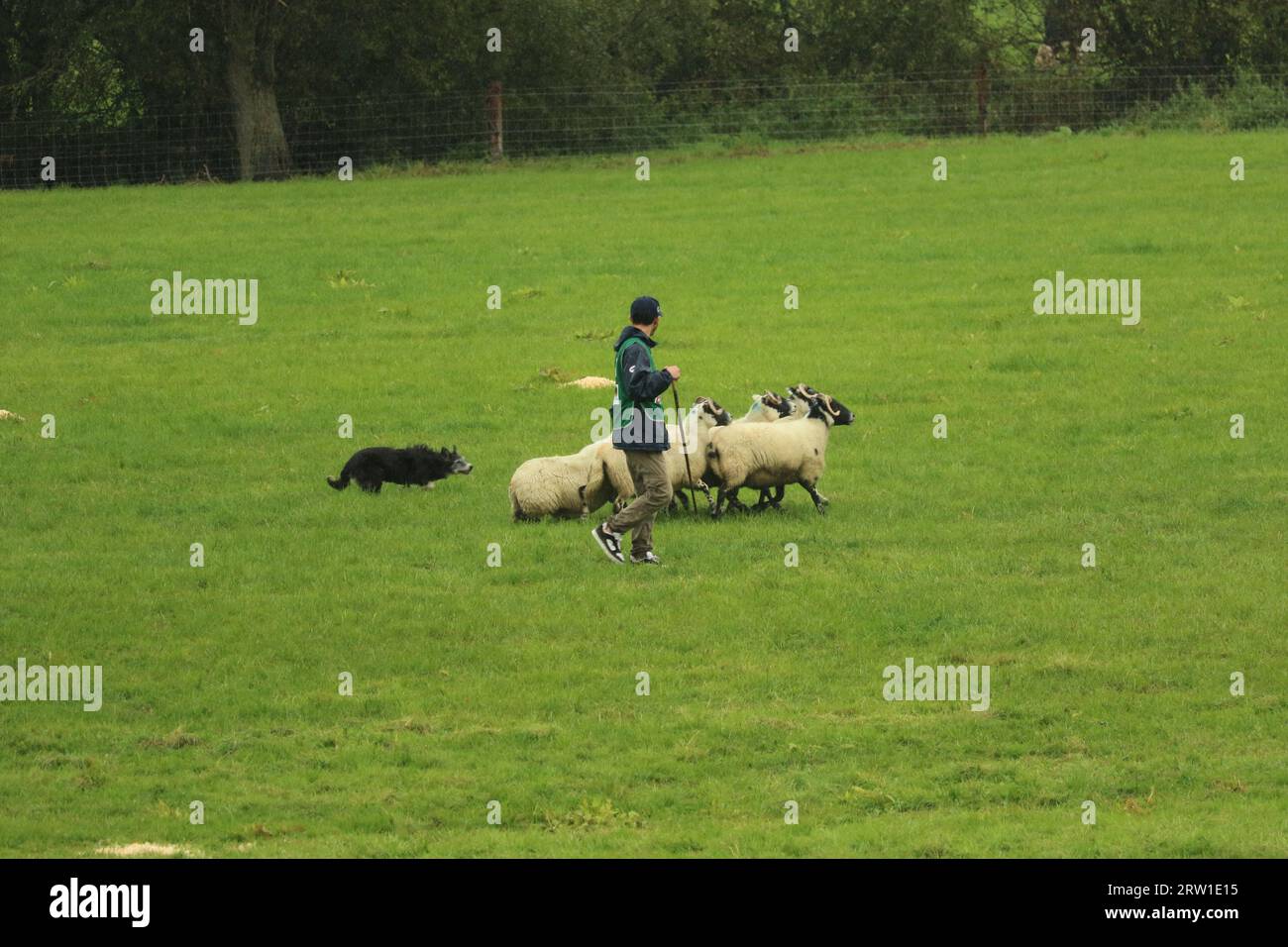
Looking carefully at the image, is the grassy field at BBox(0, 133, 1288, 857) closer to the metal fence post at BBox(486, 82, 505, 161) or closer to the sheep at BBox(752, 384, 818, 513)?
the sheep at BBox(752, 384, 818, 513)

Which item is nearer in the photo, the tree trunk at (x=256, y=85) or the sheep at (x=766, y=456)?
the sheep at (x=766, y=456)

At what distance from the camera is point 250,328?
102 ft

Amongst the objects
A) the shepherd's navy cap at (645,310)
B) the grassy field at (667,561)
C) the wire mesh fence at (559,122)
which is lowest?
the grassy field at (667,561)

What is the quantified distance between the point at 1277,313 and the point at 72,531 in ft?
62.3

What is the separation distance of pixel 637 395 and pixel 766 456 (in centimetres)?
281

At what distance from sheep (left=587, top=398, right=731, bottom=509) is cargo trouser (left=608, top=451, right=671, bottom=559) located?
147 cm

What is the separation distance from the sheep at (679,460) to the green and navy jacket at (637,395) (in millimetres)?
1882

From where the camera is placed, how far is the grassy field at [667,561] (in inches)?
466

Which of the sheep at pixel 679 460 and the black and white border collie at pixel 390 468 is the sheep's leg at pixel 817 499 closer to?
the sheep at pixel 679 460

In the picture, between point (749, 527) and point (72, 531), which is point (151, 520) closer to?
point (72, 531)

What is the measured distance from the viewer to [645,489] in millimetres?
16641

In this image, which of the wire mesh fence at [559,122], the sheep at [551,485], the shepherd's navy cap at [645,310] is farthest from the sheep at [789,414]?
the wire mesh fence at [559,122]

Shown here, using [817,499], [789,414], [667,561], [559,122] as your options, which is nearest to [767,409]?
[789,414]

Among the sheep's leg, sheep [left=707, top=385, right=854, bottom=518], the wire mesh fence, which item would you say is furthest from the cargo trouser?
the wire mesh fence
